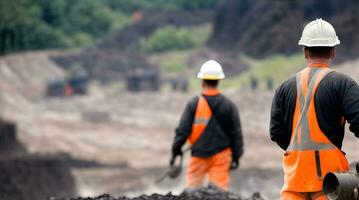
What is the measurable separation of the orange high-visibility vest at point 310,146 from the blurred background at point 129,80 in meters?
7.92

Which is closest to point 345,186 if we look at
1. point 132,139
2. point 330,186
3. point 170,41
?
point 330,186

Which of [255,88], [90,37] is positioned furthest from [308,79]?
[90,37]

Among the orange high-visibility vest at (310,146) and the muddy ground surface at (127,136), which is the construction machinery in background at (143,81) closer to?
the muddy ground surface at (127,136)

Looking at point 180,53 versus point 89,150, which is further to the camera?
point 180,53

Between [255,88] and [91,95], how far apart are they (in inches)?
346

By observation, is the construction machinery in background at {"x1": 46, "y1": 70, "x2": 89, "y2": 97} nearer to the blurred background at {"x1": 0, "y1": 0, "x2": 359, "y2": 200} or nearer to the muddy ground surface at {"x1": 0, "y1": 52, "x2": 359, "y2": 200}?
the blurred background at {"x1": 0, "y1": 0, "x2": 359, "y2": 200}

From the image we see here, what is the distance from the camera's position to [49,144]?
2708 cm

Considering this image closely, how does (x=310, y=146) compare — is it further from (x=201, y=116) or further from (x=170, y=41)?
(x=170, y=41)

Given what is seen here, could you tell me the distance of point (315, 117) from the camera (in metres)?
5.08

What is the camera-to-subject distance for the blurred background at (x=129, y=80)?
19.6 metres

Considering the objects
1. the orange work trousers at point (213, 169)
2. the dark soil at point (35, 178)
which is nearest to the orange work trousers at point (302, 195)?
the orange work trousers at point (213, 169)

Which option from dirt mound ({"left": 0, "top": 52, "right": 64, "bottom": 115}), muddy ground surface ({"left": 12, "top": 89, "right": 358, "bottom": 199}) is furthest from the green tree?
muddy ground surface ({"left": 12, "top": 89, "right": 358, "bottom": 199})

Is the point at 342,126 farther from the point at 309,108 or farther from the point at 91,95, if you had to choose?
the point at 91,95

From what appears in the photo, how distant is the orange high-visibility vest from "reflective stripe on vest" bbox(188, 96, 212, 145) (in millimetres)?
3886
